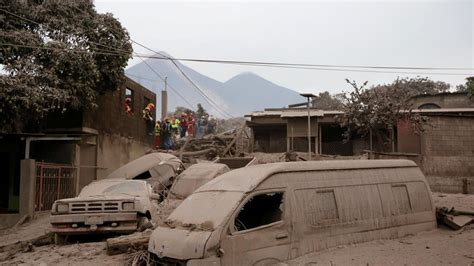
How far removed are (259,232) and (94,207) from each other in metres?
4.75

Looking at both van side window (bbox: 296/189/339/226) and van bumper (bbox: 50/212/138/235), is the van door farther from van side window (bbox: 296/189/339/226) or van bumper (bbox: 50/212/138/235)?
van bumper (bbox: 50/212/138/235)

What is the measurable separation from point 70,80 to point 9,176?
19.0 feet

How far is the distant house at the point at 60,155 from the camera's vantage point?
1523 cm

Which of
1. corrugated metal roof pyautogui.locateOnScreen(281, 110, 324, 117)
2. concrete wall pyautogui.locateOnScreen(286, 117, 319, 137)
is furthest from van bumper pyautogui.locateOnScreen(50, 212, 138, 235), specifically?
concrete wall pyautogui.locateOnScreen(286, 117, 319, 137)

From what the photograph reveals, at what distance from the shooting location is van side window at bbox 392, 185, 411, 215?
905 centimetres

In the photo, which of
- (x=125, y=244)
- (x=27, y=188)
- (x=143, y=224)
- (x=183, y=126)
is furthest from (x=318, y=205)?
(x=183, y=126)

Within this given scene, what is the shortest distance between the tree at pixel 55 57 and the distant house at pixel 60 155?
4.83 feet

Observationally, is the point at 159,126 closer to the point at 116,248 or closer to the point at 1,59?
the point at 1,59

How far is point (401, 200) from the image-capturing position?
30.1 ft

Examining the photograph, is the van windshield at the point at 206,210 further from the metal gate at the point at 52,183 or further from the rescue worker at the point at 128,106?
the rescue worker at the point at 128,106

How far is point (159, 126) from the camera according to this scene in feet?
87.4

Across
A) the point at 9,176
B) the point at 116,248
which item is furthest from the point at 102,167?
the point at 116,248

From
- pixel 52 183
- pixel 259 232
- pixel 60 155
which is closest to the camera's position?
pixel 259 232

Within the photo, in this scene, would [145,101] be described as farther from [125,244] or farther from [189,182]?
[125,244]
